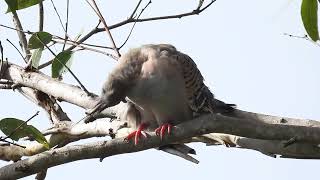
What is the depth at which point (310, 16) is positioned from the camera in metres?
2.56

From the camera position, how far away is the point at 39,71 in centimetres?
409

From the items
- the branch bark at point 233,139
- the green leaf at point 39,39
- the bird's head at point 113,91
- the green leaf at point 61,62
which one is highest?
the green leaf at point 39,39

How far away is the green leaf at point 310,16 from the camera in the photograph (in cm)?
253

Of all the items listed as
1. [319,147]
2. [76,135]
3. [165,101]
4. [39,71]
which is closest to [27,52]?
[39,71]

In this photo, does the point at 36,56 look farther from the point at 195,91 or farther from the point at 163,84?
the point at 195,91

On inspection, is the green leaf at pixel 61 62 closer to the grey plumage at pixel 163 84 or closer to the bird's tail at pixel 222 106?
the grey plumage at pixel 163 84

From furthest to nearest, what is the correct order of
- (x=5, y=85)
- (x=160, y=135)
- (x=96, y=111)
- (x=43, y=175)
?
(x=5, y=85), (x=43, y=175), (x=96, y=111), (x=160, y=135)

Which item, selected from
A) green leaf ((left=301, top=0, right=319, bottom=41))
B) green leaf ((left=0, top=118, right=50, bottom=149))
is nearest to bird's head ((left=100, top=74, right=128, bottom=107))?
green leaf ((left=0, top=118, right=50, bottom=149))

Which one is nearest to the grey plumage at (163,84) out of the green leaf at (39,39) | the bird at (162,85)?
the bird at (162,85)

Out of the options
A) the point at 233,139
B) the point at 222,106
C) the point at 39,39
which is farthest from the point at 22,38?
the point at 233,139

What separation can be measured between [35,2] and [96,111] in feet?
2.24

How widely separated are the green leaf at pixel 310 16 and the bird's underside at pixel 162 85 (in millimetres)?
883

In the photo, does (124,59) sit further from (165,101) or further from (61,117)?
(61,117)

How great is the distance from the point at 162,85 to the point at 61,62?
54 cm
